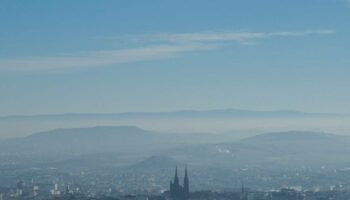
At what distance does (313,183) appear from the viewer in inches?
7840

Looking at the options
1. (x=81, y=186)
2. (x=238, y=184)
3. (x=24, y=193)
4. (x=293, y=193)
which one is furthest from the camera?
(x=238, y=184)

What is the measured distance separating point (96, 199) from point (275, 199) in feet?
89.8

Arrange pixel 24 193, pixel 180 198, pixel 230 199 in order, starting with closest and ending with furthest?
pixel 180 198, pixel 230 199, pixel 24 193

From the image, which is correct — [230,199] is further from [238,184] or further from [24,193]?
[238,184]

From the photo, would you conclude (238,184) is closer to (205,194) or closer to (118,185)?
(118,185)

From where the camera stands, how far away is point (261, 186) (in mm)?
188750

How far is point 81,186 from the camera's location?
182 metres

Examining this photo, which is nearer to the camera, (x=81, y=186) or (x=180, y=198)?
(x=180, y=198)

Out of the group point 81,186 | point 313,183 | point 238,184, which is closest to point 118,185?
point 81,186

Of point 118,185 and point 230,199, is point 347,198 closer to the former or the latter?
point 230,199

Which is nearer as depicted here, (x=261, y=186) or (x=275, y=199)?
(x=275, y=199)

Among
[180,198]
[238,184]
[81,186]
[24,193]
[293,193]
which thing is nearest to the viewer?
[180,198]

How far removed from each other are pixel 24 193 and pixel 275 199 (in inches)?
1828

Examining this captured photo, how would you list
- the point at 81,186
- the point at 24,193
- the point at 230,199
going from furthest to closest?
the point at 81,186
the point at 24,193
the point at 230,199
